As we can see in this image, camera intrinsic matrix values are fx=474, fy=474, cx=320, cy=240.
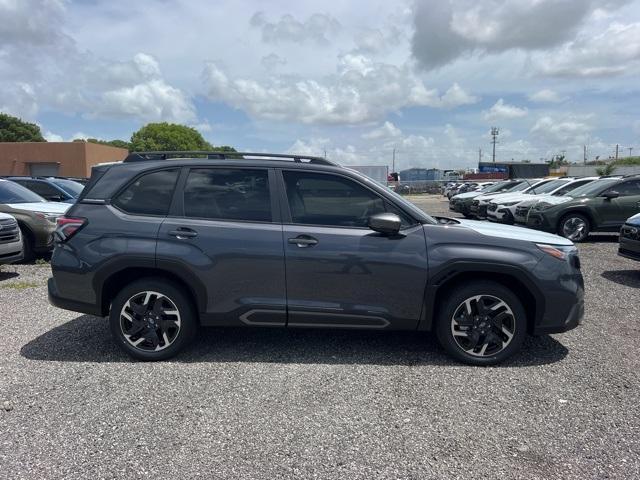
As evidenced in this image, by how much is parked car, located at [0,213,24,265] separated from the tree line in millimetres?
62750

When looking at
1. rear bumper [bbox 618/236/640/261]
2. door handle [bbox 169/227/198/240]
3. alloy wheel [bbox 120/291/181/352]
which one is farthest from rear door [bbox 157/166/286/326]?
rear bumper [bbox 618/236/640/261]

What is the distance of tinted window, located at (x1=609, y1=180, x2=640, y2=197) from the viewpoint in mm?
11203

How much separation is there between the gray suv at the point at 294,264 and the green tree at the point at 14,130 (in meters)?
72.7

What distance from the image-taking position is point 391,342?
185 inches

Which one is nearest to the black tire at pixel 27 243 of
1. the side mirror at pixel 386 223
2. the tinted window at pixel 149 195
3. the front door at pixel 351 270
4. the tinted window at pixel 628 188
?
the tinted window at pixel 149 195

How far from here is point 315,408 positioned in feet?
11.2

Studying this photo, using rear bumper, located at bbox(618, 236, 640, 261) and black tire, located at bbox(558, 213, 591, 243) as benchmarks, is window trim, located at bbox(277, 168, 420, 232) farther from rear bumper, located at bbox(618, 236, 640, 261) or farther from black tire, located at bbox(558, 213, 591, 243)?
black tire, located at bbox(558, 213, 591, 243)

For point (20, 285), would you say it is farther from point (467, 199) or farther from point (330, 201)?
point (467, 199)

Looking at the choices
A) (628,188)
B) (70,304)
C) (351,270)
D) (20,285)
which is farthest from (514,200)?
(70,304)

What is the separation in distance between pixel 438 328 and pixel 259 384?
1.61m

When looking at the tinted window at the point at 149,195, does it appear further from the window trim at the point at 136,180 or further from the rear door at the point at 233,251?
the rear door at the point at 233,251

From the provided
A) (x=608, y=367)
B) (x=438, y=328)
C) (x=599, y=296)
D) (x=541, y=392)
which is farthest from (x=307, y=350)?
(x=599, y=296)

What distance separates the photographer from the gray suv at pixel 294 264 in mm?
4039

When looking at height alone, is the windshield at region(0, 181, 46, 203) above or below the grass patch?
above
